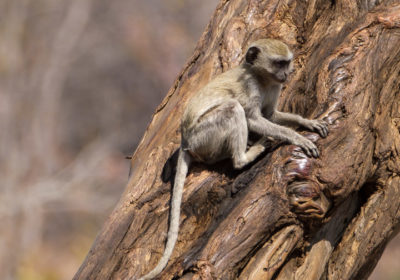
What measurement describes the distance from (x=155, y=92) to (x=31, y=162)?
4404mm

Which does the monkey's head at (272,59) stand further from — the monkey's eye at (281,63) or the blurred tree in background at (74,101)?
the blurred tree in background at (74,101)

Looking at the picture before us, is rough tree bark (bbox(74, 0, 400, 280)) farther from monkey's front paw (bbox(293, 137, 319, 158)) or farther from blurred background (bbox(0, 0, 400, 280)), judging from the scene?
blurred background (bbox(0, 0, 400, 280))

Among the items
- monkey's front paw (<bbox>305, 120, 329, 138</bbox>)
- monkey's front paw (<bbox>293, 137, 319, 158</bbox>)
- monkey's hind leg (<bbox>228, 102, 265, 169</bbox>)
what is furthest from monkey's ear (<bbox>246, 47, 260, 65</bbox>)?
monkey's front paw (<bbox>293, 137, 319, 158</bbox>)

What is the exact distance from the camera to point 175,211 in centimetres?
561

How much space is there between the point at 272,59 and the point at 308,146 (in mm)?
1227

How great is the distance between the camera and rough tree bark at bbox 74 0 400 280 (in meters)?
5.18

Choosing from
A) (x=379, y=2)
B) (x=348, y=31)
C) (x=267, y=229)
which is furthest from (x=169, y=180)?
(x=379, y=2)

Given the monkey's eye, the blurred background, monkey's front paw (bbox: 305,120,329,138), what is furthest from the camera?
the blurred background

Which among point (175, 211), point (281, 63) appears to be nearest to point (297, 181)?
point (175, 211)

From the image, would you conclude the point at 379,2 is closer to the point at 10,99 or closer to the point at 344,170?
the point at 344,170

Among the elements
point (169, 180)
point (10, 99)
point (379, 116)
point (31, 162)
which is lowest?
point (379, 116)

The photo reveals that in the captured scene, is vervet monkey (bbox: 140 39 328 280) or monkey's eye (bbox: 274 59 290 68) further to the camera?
monkey's eye (bbox: 274 59 290 68)

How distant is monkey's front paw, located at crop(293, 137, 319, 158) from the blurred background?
12.6m

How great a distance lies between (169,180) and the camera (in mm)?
6195
